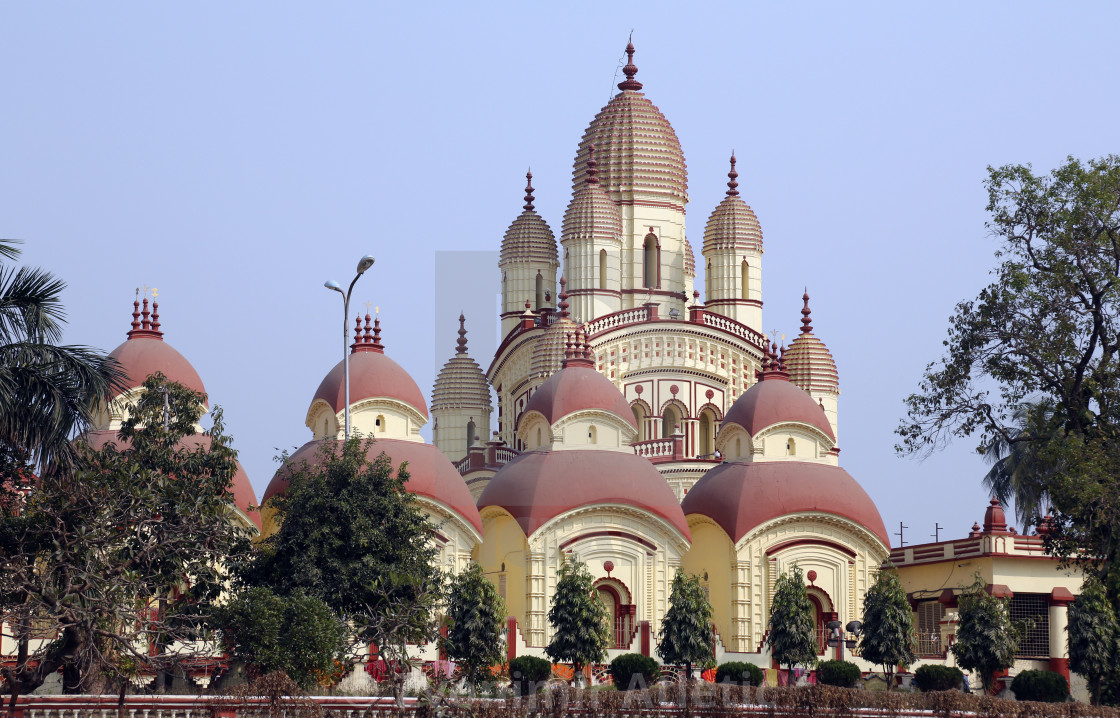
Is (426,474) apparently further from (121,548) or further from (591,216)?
(121,548)

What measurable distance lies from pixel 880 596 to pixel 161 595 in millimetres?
18155

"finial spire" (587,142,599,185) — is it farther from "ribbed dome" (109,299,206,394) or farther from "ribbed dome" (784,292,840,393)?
"ribbed dome" (109,299,206,394)

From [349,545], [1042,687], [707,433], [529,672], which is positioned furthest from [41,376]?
[707,433]

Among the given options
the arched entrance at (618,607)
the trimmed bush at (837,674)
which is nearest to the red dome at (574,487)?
the arched entrance at (618,607)

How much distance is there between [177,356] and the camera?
136ft

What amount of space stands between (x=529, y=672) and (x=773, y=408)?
11.3 metres

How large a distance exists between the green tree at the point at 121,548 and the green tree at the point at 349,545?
0.98 m

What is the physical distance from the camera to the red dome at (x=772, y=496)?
4241 centimetres

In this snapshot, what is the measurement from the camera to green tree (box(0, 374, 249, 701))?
22859 mm

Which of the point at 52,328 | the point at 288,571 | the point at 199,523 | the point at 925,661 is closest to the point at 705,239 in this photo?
the point at 925,661

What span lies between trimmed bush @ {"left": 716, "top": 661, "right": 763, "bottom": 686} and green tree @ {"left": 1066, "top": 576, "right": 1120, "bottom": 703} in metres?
6.97

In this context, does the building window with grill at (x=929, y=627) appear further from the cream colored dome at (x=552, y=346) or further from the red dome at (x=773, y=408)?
the cream colored dome at (x=552, y=346)

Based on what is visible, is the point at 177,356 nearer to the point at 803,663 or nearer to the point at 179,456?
the point at 179,456

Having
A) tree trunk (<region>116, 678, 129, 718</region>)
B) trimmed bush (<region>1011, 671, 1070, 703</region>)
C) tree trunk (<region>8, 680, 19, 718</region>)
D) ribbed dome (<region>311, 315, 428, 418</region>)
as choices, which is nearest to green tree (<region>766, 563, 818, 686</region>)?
trimmed bush (<region>1011, 671, 1070, 703</region>)
